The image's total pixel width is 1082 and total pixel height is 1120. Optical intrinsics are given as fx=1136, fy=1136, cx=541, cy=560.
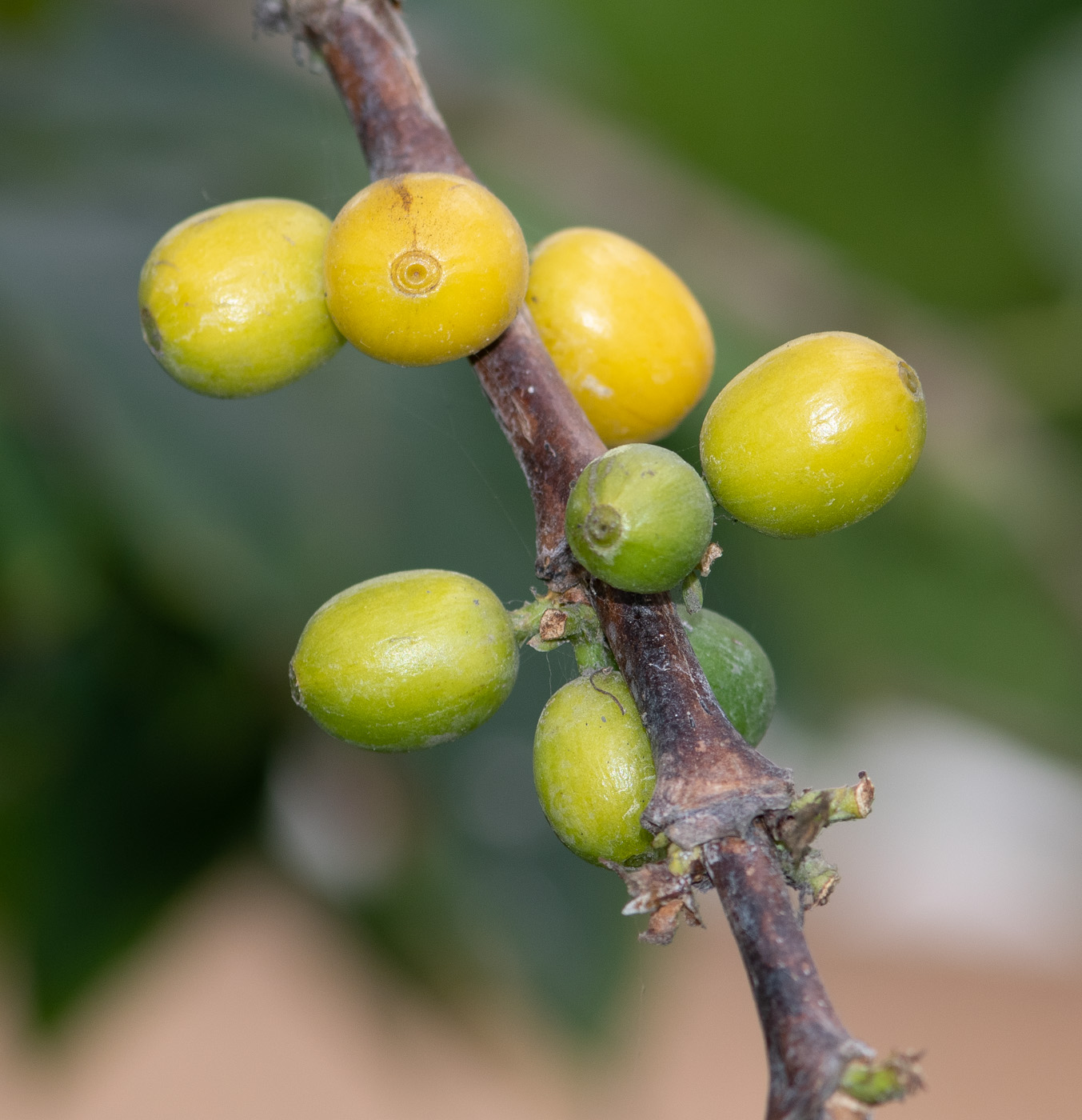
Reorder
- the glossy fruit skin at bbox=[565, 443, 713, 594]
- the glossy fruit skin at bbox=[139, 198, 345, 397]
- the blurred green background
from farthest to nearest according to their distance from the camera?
the blurred green background, the glossy fruit skin at bbox=[139, 198, 345, 397], the glossy fruit skin at bbox=[565, 443, 713, 594]

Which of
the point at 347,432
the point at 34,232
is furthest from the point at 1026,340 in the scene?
the point at 34,232

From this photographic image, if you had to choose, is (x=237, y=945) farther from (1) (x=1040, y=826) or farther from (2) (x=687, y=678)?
(2) (x=687, y=678)

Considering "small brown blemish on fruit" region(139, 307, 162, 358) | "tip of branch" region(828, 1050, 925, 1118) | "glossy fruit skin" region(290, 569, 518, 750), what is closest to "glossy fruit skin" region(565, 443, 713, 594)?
"glossy fruit skin" region(290, 569, 518, 750)

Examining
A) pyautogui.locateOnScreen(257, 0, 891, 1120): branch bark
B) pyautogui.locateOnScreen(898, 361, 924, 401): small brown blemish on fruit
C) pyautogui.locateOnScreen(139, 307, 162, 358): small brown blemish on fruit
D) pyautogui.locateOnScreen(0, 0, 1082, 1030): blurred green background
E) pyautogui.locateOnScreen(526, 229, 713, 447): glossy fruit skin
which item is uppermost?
pyautogui.locateOnScreen(0, 0, 1082, 1030): blurred green background

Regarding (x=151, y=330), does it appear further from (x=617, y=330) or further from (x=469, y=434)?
(x=469, y=434)

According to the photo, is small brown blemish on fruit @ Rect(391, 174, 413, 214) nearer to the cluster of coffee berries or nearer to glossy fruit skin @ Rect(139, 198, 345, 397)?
the cluster of coffee berries

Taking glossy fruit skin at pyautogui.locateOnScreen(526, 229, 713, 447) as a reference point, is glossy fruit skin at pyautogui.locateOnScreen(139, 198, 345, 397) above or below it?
below
